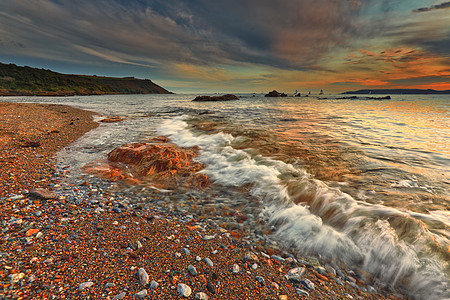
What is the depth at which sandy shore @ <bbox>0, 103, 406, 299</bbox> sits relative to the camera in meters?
2.78

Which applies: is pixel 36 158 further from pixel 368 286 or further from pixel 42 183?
pixel 368 286

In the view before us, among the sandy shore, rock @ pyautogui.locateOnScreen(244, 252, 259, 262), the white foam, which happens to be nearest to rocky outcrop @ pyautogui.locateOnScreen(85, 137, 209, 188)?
the white foam

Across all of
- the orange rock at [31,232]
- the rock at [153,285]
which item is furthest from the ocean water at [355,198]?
the orange rock at [31,232]

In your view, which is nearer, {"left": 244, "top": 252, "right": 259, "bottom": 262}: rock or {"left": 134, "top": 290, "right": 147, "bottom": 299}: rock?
{"left": 134, "top": 290, "right": 147, "bottom": 299}: rock

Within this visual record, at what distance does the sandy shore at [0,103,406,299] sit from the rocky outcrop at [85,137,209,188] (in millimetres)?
2079

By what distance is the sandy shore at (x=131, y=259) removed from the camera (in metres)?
2.78

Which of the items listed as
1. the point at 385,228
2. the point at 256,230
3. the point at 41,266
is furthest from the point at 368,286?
the point at 41,266

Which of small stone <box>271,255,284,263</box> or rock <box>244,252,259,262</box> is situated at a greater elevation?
rock <box>244,252,259,262</box>

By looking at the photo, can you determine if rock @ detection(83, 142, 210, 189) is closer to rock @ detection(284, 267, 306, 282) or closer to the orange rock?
the orange rock

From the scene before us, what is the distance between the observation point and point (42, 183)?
5.97 m

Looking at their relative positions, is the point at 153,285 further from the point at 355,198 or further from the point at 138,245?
the point at 355,198

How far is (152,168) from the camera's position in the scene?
8.09m

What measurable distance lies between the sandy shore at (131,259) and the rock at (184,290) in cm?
4

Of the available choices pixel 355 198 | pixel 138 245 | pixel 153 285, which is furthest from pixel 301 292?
pixel 355 198
